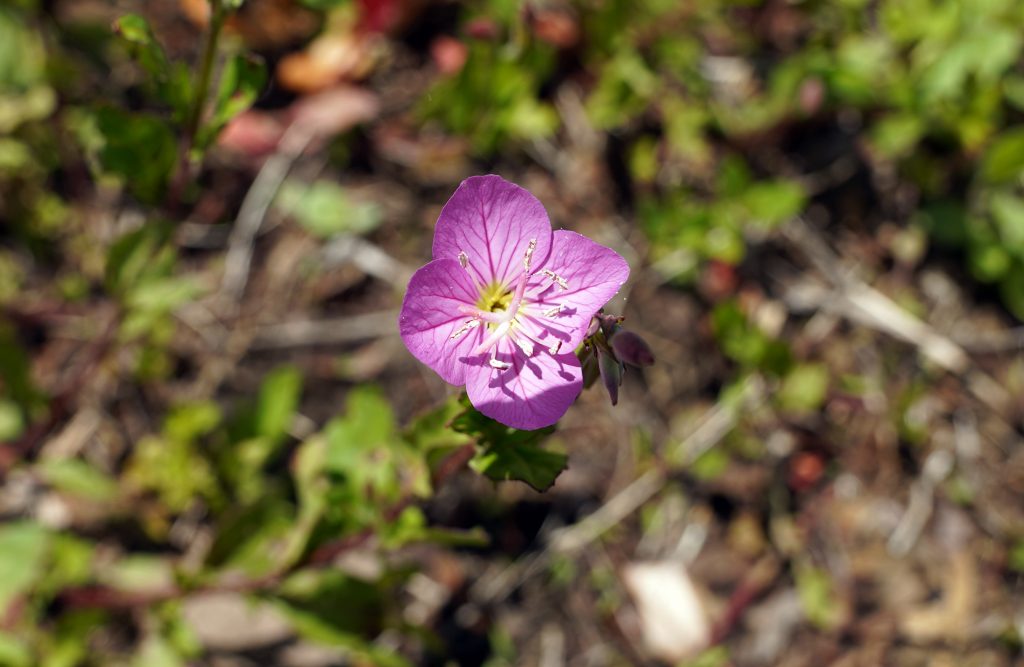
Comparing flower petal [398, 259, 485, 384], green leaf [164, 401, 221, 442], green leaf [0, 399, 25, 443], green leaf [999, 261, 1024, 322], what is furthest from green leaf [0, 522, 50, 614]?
green leaf [999, 261, 1024, 322]

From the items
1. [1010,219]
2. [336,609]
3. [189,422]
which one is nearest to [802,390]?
[1010,219]

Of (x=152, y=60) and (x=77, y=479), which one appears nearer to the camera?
(x=152, y=60)

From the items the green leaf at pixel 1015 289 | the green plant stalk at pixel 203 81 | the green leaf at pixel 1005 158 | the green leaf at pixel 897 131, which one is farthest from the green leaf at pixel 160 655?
the green leaf at pixel 1005 158

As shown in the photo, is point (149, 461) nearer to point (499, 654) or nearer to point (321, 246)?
point (321, 246)

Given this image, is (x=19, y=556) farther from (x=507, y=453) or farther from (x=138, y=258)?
(x=507, y=453)

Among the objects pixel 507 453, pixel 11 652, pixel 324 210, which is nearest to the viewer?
pixel 507 453

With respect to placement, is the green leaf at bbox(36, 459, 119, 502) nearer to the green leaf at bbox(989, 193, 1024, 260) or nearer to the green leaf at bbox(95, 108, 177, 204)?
the green leaf at bbox(95, 108, 177, 204)

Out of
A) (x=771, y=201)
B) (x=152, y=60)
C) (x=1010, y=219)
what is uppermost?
(x=152, y=60)
